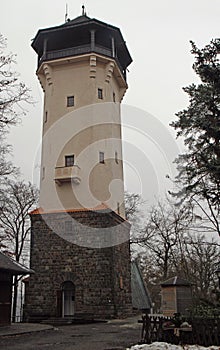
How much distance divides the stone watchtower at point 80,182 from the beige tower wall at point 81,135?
2.3 inches

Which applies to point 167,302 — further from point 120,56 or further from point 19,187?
point 120,56

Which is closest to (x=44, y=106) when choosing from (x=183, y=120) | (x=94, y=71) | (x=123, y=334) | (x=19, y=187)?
(x=94, y=71)

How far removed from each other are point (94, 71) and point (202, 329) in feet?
57.5

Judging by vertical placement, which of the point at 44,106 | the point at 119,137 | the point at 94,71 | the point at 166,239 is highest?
the point at 94,71

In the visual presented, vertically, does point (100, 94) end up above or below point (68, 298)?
above

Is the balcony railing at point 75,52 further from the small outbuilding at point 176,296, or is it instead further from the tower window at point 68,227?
the small outbuilding at point 176,296

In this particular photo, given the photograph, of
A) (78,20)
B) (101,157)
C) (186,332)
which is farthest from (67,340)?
(78,20)

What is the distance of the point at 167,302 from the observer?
17469 millimetres

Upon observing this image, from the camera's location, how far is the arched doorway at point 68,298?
20812 mm

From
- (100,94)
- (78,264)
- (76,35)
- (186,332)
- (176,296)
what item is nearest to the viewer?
(186,332)

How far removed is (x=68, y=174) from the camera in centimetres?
2180

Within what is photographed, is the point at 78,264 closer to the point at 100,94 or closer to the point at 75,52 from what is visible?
the point at 100,94

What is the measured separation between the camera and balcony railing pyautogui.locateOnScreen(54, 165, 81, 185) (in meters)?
21.7

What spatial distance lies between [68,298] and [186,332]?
11.9 m
